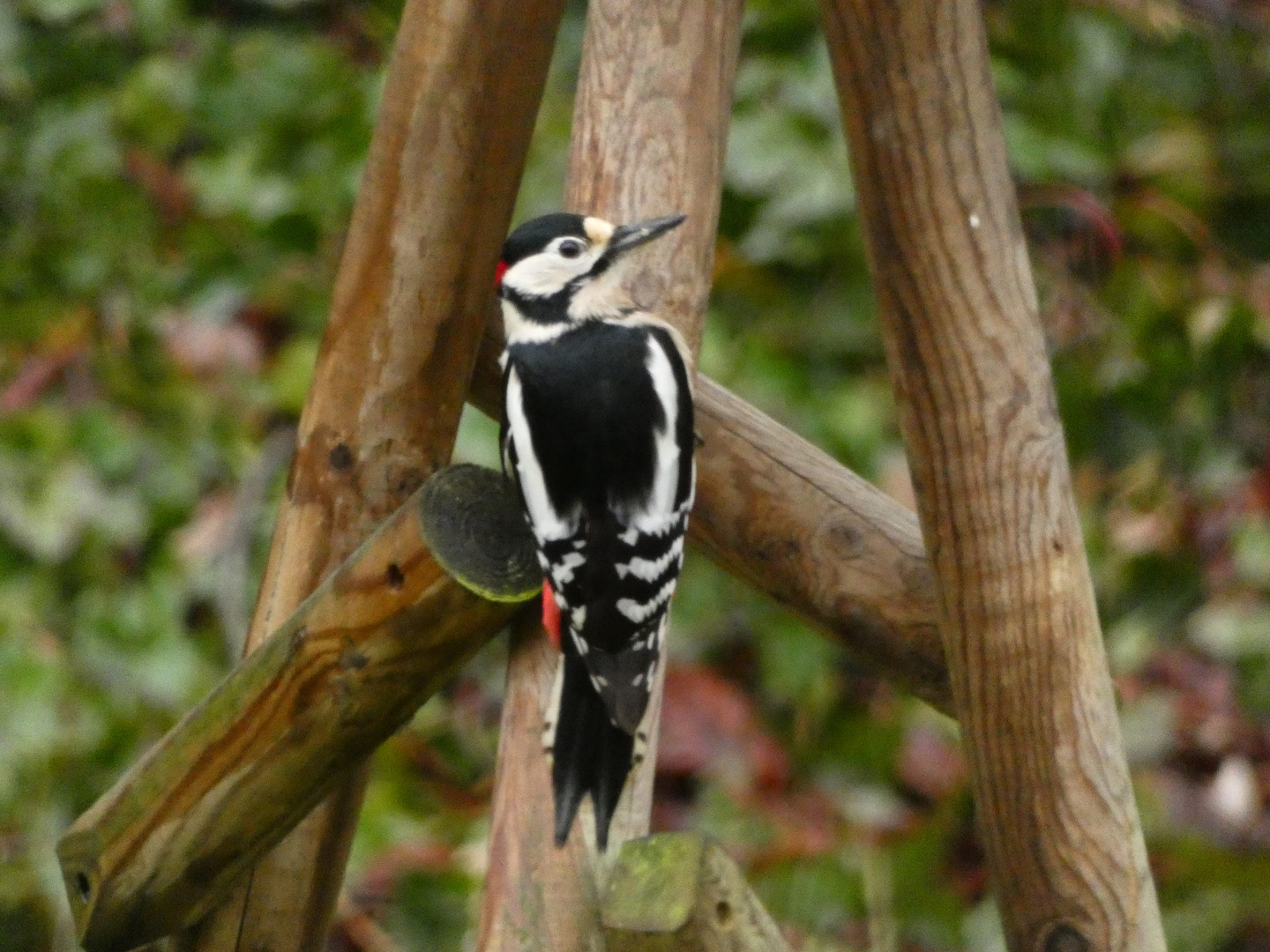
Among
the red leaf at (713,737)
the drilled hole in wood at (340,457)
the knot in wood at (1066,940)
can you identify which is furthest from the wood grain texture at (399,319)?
the red leaf at (713,737)

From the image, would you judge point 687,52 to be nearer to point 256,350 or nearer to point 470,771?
point 470,771

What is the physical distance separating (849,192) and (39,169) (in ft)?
6.67

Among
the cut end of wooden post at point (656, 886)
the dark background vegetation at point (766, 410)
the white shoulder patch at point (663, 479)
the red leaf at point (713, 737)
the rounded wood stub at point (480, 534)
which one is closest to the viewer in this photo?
the cut end of wooden post at point (656, 886)

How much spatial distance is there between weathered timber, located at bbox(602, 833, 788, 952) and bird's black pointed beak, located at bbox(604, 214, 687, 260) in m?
0.68

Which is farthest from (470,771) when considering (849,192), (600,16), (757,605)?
(600,16)

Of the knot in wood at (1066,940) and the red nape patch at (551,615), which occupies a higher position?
the red nape patch at (551,615)

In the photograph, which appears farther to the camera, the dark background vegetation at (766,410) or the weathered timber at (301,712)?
the dark background vegetation at (766,410)

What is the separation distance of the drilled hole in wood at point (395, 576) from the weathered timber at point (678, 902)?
13.4 inches

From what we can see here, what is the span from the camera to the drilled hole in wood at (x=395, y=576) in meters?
1.53

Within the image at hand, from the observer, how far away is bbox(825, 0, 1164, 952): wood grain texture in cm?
137

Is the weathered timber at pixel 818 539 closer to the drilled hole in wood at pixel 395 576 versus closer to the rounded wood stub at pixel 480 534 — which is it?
the rounded wood stub at pixel 480 534

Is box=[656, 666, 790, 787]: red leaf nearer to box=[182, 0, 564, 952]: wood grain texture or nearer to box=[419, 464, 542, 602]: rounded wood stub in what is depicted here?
box=[182, 0, 564, 952]: wood grain texture

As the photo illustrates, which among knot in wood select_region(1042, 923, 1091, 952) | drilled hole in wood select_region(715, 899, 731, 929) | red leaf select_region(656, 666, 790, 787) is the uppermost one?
drilled hole in wood select_region(715, 899, 731, 929)

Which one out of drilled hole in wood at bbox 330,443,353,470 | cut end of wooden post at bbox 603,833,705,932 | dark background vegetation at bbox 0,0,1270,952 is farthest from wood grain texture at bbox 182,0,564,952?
dark background vegetation at bbox 0,0,1270,952
